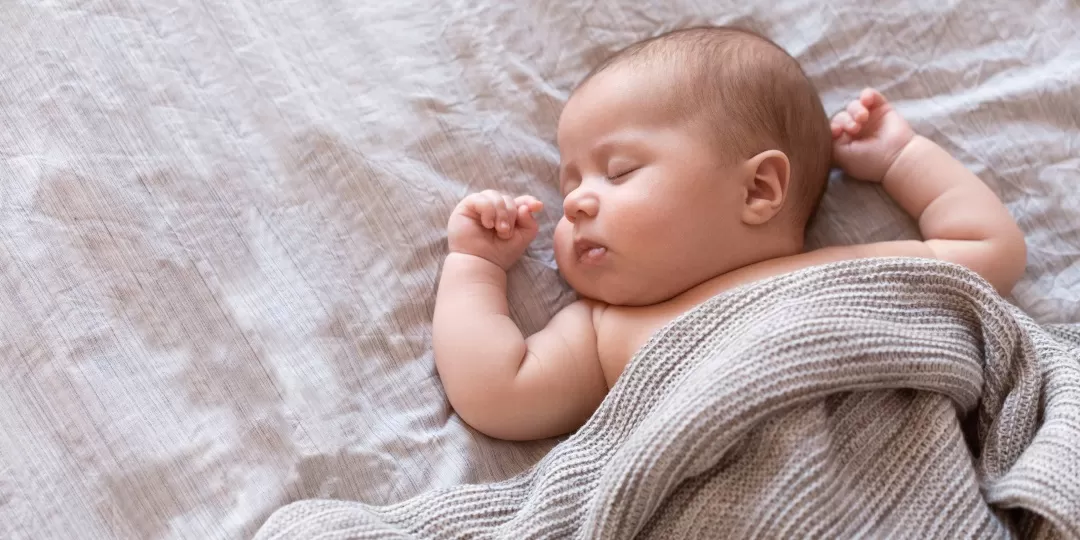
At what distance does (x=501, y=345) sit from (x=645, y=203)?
9.6 inches

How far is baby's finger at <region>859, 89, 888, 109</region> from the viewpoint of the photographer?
1.22 metres

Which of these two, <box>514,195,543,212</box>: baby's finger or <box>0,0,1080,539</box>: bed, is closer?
<box>0,0,1080,539</box>: bed

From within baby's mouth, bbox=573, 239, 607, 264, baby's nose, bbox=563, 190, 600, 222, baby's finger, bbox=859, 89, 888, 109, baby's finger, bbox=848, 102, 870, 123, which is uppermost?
baby's finger, bbox=859, 89, 888, 109

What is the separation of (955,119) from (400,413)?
2.87 ft

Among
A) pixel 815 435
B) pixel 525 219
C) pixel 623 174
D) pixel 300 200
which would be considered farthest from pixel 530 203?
pixel 815 435

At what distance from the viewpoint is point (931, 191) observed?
119 centimetres

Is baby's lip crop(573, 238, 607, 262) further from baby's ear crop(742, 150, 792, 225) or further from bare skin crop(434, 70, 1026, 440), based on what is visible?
baby's ear crop(742, 150, 792, 225)

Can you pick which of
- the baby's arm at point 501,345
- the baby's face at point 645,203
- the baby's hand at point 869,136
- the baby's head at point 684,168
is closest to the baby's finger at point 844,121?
the baby's hand at point 869,136

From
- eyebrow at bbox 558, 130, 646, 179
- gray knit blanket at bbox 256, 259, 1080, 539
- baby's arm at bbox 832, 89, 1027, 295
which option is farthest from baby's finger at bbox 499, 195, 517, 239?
baby's arm at bbox 832, 89, 1027, 295

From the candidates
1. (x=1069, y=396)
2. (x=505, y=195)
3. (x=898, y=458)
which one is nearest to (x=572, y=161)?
(x=505, y=195)

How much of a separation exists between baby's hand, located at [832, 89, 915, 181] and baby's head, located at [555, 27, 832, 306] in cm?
10

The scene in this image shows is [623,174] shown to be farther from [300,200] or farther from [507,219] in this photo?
[300,200]

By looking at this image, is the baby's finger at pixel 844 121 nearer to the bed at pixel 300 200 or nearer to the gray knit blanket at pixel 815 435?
the bed at pixel 300 200

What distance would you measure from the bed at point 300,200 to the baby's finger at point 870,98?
5 cm
